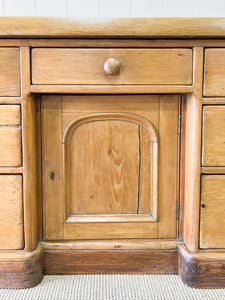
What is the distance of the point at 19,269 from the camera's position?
0.89 meters

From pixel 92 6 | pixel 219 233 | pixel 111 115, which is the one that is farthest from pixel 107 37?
pixel 219 233

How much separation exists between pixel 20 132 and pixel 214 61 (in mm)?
623

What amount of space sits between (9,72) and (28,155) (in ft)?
0.83

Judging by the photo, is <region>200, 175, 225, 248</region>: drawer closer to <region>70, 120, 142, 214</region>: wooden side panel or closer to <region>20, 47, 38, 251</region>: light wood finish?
<region>70, 120, 142, 214</region>: wooden side panel

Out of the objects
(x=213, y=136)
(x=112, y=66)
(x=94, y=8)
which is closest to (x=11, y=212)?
(x=112, y=66)

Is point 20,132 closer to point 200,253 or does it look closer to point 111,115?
point 111,115

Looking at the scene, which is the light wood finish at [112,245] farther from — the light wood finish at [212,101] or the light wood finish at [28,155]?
the light wood finish at [212,101]

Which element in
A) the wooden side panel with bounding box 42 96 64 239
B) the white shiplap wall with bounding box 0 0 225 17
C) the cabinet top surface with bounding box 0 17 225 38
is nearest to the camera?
the cabinet top surface with bounding box 0 17 225 38

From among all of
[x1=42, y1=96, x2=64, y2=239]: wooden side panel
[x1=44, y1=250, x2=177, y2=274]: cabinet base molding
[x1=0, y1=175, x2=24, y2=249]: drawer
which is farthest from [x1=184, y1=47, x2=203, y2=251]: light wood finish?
[x1=0, y1=175, x2=24, y2=249]: drawer

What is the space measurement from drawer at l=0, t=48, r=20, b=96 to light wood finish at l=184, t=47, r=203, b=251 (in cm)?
53

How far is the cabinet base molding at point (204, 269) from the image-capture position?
0.89m

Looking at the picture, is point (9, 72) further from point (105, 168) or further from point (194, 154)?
point (194, 154)

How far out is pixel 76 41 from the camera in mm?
846

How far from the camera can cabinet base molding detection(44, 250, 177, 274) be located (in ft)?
3.11
